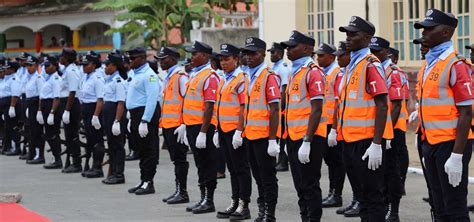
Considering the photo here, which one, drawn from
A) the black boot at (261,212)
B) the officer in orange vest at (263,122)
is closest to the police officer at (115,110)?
the black boot at (261,212)

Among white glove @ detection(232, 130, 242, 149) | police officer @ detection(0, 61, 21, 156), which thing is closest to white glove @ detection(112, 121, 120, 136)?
white glove @ detection(232, 130, 242, 149)

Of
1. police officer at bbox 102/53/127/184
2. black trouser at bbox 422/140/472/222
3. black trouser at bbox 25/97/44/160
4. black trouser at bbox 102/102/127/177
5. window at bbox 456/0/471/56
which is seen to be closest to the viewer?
black trouser at bbox 422/140/472/222

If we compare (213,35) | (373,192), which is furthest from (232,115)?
(213,35)

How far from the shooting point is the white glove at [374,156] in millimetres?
8297

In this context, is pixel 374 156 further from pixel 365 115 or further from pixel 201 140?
pixel 201 140

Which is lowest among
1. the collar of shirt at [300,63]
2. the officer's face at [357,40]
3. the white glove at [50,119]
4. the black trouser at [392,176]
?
the black trouser at [392,176]

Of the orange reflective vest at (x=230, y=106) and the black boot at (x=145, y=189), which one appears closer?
the orange reflective vest at (x=230, y=106)

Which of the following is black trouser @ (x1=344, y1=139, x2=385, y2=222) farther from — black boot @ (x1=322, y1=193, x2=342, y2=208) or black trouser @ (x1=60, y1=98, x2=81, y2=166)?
black trouser @ (x1=60, y1=98, x2=81, y2=166)

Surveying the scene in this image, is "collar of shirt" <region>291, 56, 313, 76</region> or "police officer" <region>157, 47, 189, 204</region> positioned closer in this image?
"collar of shirt" <region>291, 56, 313, 76</region>

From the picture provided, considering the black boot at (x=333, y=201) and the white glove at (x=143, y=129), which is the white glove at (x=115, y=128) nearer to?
the white glove at (x=143, y=129)

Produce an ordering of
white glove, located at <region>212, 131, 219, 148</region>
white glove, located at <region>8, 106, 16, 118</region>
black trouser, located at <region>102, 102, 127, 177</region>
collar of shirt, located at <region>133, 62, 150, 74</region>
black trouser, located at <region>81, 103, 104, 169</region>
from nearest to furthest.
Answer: white glove, located at <region>212, 131, 219, 148</region>
collar of shirt, located at <region>133, 62, 150, 74</region>
black trouser, located at <region>102, 102, 127, 177</region>
black trouser, located at <region>81, 103, 104, 169</region>
white glove, located at <region>8, 106, 16, 118</region>

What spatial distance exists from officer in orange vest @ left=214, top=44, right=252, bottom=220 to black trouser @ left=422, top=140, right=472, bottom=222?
10.8 ft

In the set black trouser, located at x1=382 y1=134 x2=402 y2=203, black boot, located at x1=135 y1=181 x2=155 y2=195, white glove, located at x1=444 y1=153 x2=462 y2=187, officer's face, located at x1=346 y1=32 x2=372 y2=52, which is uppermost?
officer's face, located at x1=346 y1=32 x2=372 y2=52

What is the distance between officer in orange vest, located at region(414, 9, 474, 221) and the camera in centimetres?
760
